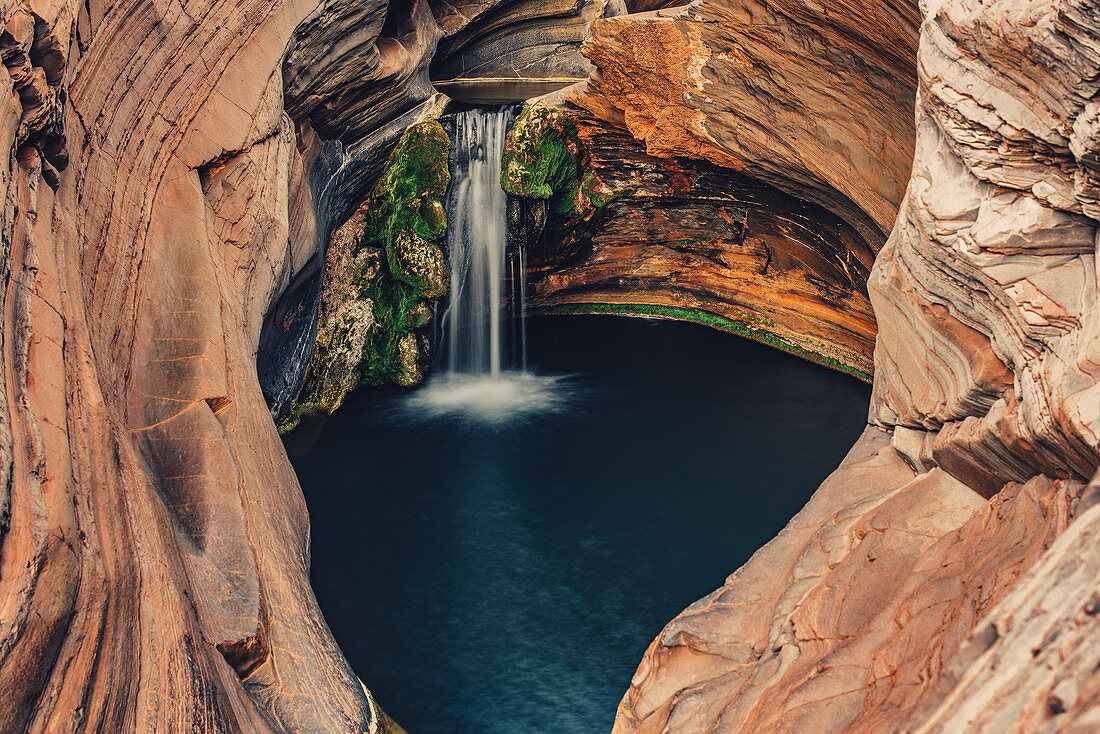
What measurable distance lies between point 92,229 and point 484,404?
9.43m

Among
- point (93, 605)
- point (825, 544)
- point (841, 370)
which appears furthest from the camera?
point (841, 370)

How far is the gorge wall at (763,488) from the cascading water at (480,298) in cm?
347

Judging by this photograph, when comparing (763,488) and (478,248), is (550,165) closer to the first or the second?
(478,248)

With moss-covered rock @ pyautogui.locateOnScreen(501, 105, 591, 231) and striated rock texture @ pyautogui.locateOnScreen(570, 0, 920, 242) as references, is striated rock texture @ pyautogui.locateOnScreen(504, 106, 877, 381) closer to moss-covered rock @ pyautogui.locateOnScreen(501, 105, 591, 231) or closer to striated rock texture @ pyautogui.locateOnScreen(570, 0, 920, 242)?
moss-covered rock @ pyautogui.locateOnScreen(501, 105, 591, 231)

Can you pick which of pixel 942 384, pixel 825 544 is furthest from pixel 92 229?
pixel 942 384

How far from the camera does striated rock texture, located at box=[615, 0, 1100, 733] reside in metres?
3.97

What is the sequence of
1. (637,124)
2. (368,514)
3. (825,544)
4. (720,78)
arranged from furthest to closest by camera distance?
(637,124), (720,78), (368,514), (825,544)

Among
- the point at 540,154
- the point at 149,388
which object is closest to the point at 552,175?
the point at 540,154

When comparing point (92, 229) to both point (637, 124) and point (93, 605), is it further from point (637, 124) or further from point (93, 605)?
point (637, 124)

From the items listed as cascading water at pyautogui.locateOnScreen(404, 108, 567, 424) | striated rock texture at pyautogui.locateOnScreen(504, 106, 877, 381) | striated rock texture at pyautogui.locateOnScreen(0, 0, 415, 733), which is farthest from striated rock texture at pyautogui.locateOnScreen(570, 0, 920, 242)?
striated rock texture at pyautogui.locateOnScreen(0, 0, 415, 733)

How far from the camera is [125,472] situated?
7258 mm

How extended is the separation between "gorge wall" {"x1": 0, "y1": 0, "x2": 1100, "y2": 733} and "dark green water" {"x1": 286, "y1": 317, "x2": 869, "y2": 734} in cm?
110

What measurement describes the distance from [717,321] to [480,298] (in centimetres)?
618

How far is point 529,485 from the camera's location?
13805 millimetres
